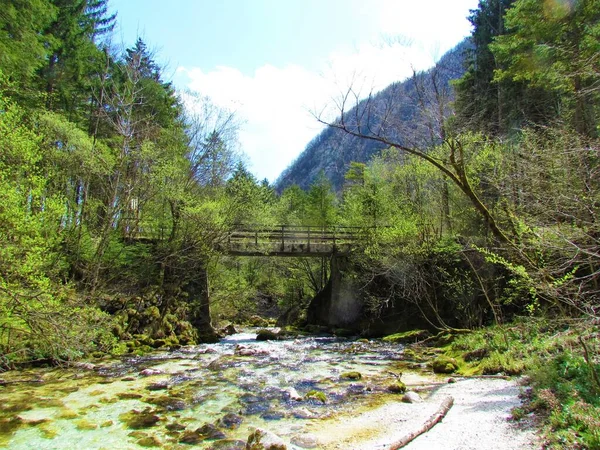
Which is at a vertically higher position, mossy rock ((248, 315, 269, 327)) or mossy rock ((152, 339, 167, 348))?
mossy rock ((152, 339, 167, 348))

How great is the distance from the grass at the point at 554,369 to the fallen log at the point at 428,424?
41.3 inches

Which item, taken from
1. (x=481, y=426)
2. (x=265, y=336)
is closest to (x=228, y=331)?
(x=265, y=336)

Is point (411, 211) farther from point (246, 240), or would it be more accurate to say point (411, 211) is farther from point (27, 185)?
point (27, 185)

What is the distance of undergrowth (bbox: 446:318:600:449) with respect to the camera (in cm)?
446

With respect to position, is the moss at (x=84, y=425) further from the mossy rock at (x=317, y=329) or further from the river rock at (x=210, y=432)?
the mossy rock at (x=317, y=329)

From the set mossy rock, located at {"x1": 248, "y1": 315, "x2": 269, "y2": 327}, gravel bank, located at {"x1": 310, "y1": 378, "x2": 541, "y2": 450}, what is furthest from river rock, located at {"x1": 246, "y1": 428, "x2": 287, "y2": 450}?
mossy rock, located at {"x1": 248, "y1": 315, "x2": 269, "y2": 327}

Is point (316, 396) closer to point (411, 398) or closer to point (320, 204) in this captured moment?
point (411, 398)

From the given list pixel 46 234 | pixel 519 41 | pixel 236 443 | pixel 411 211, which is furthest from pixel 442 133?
pixel 411 211

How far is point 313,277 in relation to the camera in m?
28.4

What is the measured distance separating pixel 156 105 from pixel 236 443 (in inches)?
753

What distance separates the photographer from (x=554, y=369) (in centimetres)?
640

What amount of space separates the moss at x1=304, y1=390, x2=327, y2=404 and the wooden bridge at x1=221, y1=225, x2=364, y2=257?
1185 cm

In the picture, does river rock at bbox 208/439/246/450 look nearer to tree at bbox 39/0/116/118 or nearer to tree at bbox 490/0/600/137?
tree at bbox 490/0/600/137

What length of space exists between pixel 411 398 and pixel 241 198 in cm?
1389
